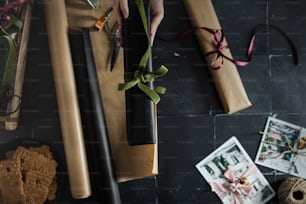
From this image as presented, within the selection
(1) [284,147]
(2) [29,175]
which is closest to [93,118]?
(2) [29,175]

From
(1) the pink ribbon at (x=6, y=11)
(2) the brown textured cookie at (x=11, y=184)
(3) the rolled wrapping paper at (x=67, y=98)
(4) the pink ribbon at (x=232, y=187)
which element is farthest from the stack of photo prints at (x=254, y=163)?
(1) the pink ribbon at (x=6, y=11)

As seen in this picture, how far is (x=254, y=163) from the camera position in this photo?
2.62 feet

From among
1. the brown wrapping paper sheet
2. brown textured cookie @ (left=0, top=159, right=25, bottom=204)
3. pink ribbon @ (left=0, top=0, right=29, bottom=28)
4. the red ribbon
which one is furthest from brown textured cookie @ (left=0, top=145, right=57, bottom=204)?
the red ribbon

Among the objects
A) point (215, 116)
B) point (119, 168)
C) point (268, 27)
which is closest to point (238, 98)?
point (215, 116)

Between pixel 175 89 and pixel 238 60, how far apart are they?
140 mm

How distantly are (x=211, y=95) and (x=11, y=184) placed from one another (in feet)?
1.37

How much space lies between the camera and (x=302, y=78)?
80cm

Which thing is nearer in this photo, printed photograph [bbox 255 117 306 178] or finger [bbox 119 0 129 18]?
finger [bbox 119 0 129 18]

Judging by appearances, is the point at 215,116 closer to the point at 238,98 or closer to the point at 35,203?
the point at 238,98

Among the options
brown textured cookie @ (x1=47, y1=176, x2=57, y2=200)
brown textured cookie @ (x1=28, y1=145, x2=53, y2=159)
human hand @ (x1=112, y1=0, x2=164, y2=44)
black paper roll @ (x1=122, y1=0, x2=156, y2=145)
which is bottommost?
brown textured cookie @ (x1=47, y1=176, x2=57, y2=200)

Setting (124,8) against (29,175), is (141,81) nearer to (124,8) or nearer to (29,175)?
(124,8)

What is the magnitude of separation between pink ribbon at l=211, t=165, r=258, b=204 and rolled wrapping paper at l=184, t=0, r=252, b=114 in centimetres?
13

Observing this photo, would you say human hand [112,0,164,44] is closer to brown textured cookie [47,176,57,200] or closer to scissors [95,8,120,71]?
scissors [95,8,120,71]

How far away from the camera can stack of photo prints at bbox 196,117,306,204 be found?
2.60ft
